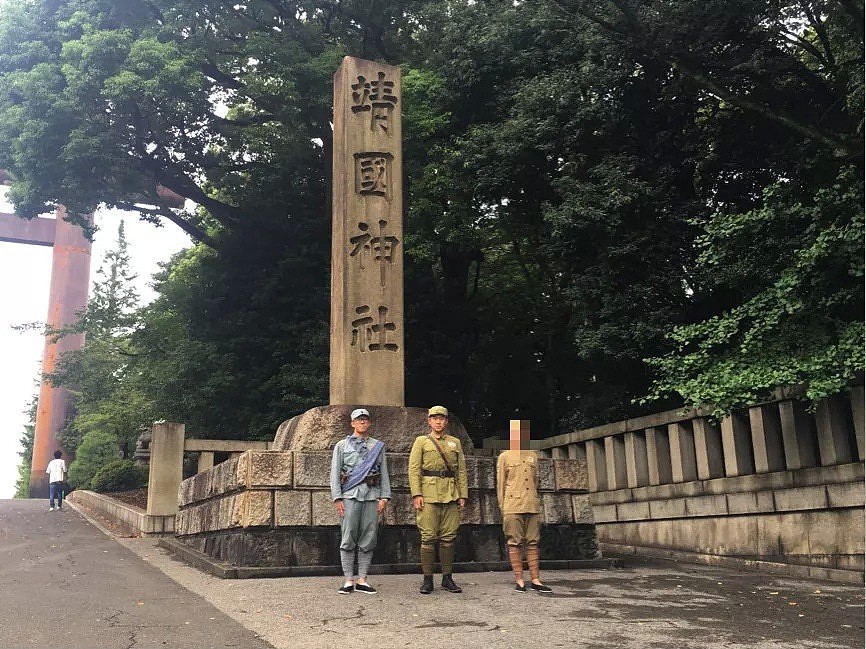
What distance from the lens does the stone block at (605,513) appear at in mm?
13258

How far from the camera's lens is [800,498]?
31.6ft

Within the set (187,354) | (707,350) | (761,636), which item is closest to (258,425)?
(187,354)

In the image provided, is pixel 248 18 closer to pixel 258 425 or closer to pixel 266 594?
pixel 258 425

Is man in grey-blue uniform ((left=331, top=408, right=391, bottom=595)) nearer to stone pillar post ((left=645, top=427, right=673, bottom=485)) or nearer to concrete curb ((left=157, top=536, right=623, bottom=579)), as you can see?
concrete curb ((left=157, top=536, right=623, bottom=579))

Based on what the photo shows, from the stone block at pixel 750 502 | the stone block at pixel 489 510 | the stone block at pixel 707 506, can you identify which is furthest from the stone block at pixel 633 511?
the stone block at pixel 489 510

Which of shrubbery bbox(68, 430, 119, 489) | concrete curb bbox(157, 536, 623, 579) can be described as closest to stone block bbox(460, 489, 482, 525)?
concrete curb bbox(157, 536, 623, 579)

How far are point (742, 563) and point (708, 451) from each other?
1.70 meters

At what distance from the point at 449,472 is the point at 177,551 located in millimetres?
5313

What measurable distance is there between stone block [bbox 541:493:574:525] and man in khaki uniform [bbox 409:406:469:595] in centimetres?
242

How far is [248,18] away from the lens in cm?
2047

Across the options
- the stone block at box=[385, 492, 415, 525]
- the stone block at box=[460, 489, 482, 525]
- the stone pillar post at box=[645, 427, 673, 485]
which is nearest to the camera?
the stone block at box=[385, 492, 415, 525]

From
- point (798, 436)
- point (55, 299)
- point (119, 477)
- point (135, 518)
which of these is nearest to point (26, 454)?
point (55, 299)

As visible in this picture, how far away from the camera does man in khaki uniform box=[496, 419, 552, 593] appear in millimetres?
7039

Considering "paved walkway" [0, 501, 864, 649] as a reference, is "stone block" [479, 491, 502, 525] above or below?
above
